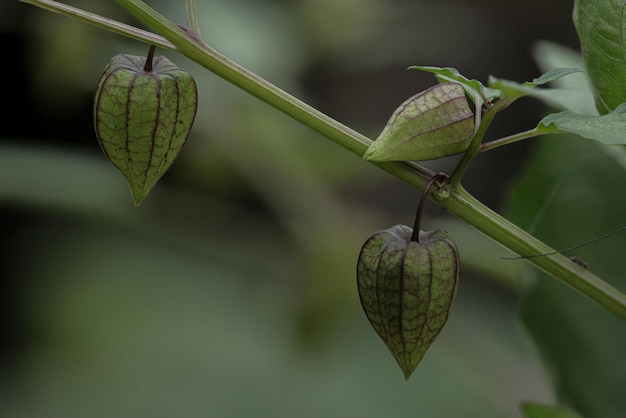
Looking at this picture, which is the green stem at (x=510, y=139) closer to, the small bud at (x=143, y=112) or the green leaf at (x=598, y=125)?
the green leaf at (x=598, y=125)

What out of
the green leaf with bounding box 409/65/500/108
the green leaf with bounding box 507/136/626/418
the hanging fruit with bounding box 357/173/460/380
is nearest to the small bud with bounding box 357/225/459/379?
the hanging fruit with bounding box 357/173/460/380

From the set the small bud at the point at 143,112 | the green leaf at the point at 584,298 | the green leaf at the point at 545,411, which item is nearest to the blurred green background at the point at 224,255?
the green leaf at the point at 584,298

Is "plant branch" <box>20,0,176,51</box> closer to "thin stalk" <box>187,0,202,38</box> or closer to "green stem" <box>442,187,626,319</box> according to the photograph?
"thin stalk" <box>187,0,202,38</box>

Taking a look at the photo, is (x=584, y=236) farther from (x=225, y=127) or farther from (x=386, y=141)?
(x=225, y=127)

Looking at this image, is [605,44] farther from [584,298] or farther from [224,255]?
[224,255]

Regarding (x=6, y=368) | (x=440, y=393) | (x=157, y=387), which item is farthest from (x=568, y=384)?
(x=6, y=368)

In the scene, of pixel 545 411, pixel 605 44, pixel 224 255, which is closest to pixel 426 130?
pixel 605 44

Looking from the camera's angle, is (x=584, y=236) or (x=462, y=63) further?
(x=462, y=63)
